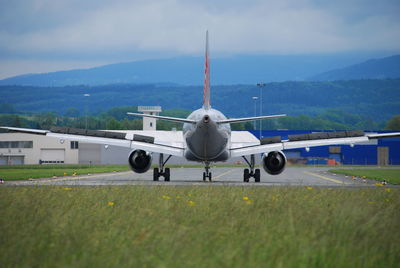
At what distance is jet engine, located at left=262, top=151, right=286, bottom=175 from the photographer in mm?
35562

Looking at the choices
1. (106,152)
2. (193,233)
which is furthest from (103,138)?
(106,152)

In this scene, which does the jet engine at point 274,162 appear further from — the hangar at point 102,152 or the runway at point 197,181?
the hangar at point 102,152

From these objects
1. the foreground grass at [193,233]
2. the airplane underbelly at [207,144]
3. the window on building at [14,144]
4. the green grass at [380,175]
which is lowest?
the foreground grass at [193,233]

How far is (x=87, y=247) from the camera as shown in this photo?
1083 cm

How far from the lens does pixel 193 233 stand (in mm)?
12266

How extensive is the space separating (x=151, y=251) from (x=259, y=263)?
69.6 inches

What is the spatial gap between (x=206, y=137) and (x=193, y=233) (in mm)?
21888

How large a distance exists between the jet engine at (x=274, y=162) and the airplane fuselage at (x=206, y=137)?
224 cm

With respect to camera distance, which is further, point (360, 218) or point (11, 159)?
point (11, 159)

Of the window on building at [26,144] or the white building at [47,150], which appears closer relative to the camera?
the white building at [47,150]

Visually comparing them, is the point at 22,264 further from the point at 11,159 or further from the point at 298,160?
the point at 11,159

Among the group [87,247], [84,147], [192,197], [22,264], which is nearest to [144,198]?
[192,197]

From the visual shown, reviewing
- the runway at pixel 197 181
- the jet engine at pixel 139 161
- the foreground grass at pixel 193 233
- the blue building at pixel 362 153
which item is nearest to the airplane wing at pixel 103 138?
the jet engine at pixel 139 161

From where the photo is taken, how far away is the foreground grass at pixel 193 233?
983 centimetres
